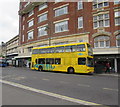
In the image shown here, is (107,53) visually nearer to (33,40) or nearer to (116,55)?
(116,55)

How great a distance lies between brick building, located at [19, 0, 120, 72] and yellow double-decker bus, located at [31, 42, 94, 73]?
4605 millimetres

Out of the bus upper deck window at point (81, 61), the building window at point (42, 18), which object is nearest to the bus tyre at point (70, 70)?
the bus upper deck window at point (81, 61)

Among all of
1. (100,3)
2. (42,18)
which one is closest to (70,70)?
(100,3)

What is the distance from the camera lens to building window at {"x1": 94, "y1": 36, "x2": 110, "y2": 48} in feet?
62.4

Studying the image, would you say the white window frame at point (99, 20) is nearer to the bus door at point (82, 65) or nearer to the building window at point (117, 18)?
the building window at point (117, 18)

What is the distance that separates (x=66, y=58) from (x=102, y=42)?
306 inches

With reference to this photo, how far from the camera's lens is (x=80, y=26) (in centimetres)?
2220

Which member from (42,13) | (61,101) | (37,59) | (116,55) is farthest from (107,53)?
(42,13)

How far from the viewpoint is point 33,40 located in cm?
3030

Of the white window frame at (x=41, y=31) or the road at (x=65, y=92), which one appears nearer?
the road at (x=65, y=92)

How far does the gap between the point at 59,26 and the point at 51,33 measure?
2.50 m

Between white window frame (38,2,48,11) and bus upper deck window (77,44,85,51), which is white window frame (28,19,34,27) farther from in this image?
bus upper deck window (77,44,85,51)

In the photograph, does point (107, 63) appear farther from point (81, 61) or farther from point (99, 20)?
point (99, 20)

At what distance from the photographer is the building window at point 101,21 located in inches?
762
